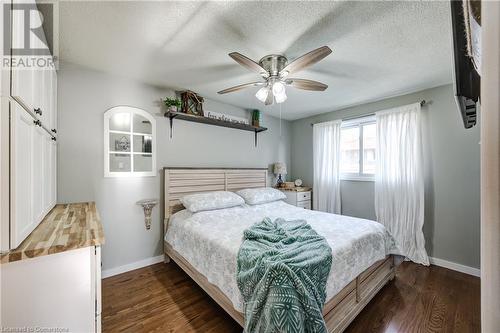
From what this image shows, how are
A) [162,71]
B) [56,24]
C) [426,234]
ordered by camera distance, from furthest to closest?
[426,234]
[162,71]
[56,24]

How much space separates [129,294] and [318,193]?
320 cm

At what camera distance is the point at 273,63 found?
1976 mm

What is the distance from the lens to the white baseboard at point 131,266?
2407 mm

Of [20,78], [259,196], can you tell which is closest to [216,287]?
[259,196]

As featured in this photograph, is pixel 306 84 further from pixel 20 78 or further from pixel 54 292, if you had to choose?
pixel 54 292

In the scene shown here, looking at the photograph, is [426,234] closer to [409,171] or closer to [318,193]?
[409,171]

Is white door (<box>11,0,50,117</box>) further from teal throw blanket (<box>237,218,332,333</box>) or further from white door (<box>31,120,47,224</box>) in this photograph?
teal throw blanket (<box>237,218,332,333</box>)

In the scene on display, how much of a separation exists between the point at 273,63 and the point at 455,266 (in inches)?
130

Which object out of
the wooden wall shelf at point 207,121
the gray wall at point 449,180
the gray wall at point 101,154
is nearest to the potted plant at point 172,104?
the wooden wall shelf at point 207,121

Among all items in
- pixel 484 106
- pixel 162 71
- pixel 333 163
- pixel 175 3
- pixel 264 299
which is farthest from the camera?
pixel 333 163

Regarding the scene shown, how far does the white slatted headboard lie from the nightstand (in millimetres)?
598

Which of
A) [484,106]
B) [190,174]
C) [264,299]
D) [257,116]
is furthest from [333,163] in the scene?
[484,106]

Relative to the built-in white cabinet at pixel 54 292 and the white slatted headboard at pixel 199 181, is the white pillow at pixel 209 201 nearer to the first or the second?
the white slatted headboard at pixel 199 181

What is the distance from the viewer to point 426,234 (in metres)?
2.86
